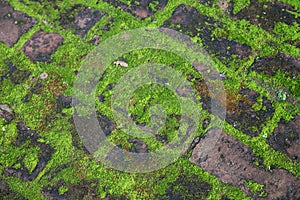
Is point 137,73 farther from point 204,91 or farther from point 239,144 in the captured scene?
point 239,144

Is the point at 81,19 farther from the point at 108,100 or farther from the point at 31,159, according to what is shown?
the point at 31,159

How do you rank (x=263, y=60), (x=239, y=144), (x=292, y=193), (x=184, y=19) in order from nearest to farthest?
(x=292, y=193) → (x=239, y=144) → (x=263, y=60) → (x=184, y=19)

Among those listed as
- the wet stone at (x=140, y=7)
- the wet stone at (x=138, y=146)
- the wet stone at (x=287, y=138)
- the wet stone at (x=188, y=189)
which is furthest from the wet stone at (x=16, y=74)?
the wet stone at (x=287, y=138)

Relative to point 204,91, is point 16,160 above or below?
below

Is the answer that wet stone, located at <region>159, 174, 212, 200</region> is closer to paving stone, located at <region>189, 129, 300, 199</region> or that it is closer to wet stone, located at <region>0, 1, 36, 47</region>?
paving stone, located at <region>189, 129, 300, 199</region>

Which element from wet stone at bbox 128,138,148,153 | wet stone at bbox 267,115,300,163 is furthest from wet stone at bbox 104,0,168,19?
wet stone at bbox 267,115,300,163

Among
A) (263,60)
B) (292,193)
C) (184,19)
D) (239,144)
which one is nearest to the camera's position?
(292,193)

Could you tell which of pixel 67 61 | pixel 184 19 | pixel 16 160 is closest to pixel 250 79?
pixel 184 19

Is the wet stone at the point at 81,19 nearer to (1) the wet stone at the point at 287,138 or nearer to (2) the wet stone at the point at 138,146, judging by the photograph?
(2) the wet stone at the point at 138,146
